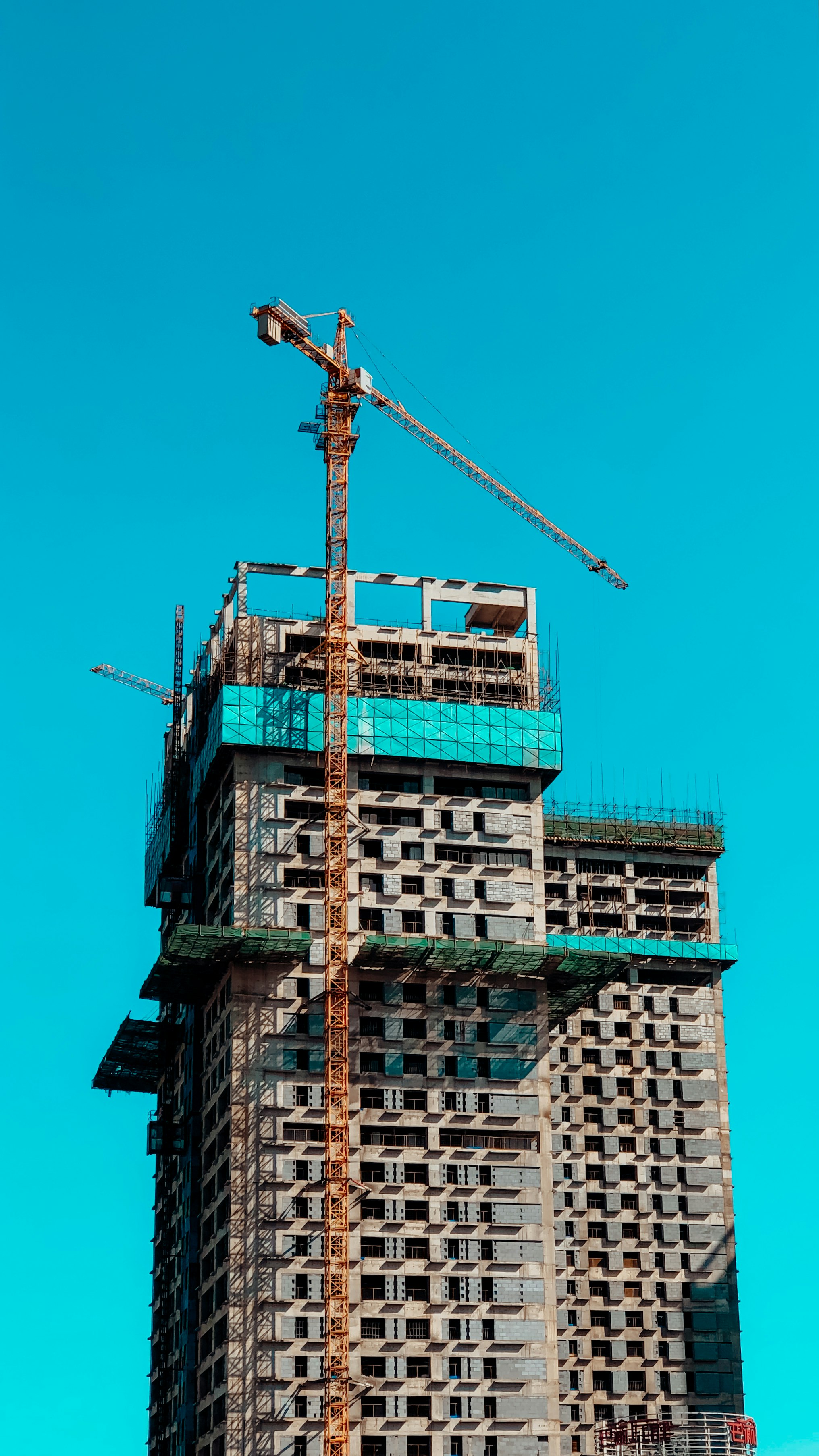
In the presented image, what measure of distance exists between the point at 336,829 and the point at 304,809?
4985 mm

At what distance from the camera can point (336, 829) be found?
162 m

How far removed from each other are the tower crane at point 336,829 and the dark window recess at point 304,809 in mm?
2387

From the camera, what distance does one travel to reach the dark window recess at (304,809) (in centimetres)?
16575

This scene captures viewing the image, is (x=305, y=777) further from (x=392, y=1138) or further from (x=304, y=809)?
(x=392, y=1138)

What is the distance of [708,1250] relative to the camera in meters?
194

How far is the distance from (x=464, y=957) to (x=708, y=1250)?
46.4 m

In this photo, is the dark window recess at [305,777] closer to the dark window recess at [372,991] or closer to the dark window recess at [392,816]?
the dark window recess at [392,816]

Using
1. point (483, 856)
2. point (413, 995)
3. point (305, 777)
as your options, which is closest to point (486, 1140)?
point (413, 995)

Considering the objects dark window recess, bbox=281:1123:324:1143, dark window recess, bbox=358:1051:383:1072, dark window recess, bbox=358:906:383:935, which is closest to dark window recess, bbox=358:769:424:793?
dark window recess, bbox=358:906:383:935

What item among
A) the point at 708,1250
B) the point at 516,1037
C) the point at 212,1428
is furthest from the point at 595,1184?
the point at 212,1428

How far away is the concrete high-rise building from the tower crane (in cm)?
182

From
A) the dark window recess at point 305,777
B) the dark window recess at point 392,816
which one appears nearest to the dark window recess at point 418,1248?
the dark window recess at point 392,816

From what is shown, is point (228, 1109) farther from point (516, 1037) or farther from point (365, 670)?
point (365, 670)

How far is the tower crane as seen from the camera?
151250 mm
